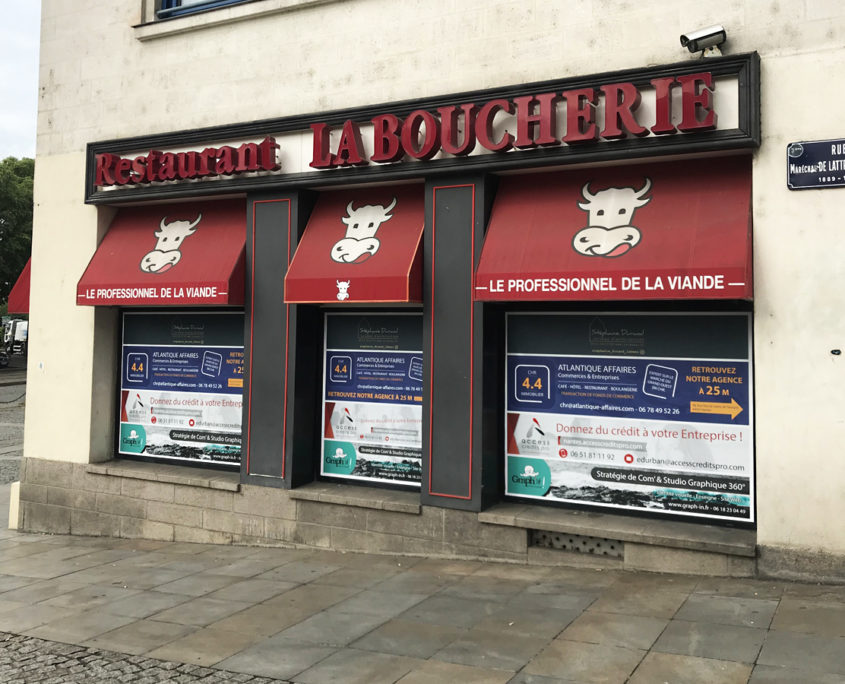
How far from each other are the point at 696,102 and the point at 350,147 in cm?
360

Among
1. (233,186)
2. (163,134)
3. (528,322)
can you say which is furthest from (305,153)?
(528,322)

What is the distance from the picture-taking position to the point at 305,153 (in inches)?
362

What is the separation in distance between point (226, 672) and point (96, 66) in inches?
340

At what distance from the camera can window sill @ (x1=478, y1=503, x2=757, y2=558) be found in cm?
698

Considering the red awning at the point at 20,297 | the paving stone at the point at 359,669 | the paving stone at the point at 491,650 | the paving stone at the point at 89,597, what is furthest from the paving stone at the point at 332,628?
the red awning at the point at 20,297

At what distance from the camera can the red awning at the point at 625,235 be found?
6828 mm

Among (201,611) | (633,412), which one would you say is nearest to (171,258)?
(201,611)

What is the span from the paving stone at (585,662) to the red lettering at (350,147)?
5.35m

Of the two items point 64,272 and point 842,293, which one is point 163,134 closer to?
point 64,272

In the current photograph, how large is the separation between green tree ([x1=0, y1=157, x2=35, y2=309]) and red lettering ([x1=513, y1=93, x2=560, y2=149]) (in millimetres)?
43292

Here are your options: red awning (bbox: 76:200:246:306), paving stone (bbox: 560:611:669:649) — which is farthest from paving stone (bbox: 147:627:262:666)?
red awning (bbox: 76:200:246:306)

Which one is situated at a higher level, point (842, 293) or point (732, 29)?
point (732, 29)

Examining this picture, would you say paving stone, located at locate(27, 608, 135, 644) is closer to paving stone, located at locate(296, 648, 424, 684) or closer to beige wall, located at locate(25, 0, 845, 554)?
paving stone, located at locate(296, 648, 424, 684)

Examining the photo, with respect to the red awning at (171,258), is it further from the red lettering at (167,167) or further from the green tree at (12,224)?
the green tree at (12,224)
